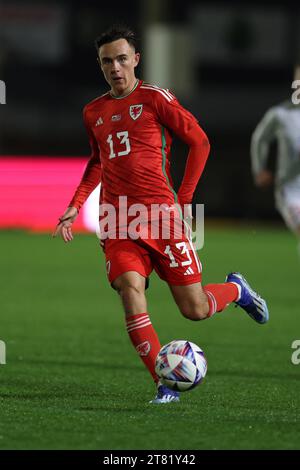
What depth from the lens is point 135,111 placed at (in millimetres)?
6562

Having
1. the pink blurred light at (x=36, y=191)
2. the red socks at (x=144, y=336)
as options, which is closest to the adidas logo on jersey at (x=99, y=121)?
the red socks at (x=144, y=336)

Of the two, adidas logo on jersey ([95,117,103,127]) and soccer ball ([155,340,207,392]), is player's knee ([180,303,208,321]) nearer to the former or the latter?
soccer ball ([155,340,207,392])

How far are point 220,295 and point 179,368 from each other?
3.34ft

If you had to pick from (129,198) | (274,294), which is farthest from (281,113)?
(129,198)

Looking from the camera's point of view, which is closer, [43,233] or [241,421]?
[241,421]

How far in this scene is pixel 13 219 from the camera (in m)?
23.4

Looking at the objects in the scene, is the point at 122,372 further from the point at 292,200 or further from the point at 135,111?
the point at 292,200

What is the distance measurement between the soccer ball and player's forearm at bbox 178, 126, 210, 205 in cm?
89

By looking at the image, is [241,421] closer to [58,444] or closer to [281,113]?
[58,444]

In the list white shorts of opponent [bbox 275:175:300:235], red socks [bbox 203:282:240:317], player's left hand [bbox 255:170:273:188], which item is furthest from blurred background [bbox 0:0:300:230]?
red socks [bbox 203:282:240:317]

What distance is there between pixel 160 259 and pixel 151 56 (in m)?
22.8

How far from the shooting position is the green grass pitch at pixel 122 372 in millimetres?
5371

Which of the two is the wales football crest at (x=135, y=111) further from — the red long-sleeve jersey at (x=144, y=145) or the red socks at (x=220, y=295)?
the red socks at (x=220, y=295)

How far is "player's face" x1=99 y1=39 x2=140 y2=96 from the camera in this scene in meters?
6.45
